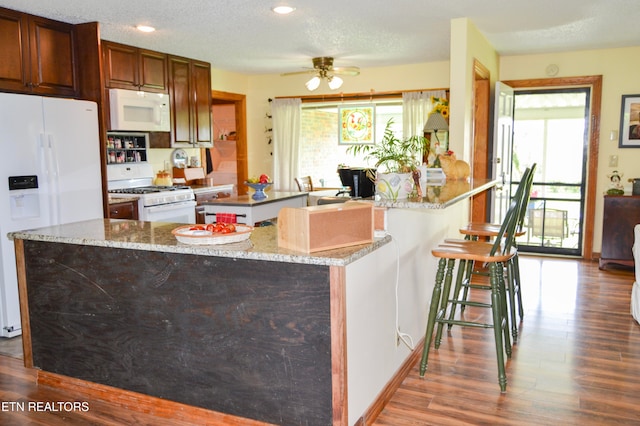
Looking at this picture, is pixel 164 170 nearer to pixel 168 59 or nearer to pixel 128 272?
pixel 168 59

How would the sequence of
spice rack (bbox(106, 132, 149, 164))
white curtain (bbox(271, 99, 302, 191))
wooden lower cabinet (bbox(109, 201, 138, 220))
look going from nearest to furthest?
1. wooden lower cabinet (bbox(109, 201, 138, 220))
2. spice rack (bbox(106, 132, 149, 164))
3. white curtain (bbox(271, 99, 302, 191))

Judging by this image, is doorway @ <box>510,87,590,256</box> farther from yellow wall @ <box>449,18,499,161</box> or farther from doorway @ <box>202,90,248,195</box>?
doorway @ <box>202,90,248,195</box>

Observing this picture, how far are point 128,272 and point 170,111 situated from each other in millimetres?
3679

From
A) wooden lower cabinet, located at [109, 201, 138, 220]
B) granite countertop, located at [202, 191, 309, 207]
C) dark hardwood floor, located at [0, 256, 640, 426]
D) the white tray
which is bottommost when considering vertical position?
dark hardwood floor, located at [0, 256, 640, 426]

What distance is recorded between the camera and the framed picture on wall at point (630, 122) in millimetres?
5805

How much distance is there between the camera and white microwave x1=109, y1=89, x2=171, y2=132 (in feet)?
16.5

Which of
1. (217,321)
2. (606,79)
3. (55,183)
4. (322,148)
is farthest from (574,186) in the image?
(55,183)

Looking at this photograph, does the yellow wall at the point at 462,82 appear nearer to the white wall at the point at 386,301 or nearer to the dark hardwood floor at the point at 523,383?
the white wall at the point at 386,301

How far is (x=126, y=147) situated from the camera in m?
5.67

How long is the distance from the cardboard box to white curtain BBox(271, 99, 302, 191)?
5.05m

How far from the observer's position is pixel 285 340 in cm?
221

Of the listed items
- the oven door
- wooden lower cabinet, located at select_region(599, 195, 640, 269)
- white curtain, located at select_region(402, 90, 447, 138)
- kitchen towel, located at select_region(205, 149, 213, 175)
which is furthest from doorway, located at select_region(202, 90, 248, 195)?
wooden lower cabinet, located at select_region(599, 195, 640, 269)

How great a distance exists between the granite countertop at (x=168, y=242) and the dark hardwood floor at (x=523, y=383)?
2.69 feet

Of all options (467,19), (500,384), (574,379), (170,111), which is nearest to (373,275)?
(500,384)
